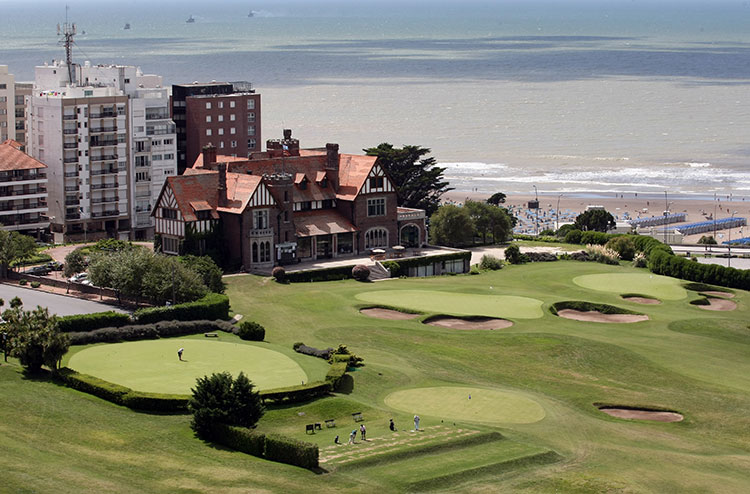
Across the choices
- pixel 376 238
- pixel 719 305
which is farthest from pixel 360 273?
pixel 719 305

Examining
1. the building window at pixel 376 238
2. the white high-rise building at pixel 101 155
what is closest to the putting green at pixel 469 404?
the building window at pixel 376 238

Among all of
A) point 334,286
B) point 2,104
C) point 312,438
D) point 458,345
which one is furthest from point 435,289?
point 2,104

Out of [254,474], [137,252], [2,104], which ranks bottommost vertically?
[254,474]

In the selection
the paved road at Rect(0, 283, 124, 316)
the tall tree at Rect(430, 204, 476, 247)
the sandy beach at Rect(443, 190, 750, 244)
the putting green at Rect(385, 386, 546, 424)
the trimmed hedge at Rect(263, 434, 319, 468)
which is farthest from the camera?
the sandy beach at Rect(443, 190, 750, 244)

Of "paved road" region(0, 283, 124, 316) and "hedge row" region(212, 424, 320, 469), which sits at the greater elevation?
"paved road" region(0, 283, 124, 316)

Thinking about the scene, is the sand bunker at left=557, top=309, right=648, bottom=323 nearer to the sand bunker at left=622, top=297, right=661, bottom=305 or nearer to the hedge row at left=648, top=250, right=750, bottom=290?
the sand bunker at left=622, top=297, right=661, bottom=305

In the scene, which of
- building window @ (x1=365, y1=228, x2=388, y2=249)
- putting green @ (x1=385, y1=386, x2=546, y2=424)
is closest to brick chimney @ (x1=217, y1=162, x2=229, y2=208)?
building window @ (x1=365, y1=228, x2=388, y2=249)

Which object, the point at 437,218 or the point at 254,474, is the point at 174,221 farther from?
the point at 254,474
